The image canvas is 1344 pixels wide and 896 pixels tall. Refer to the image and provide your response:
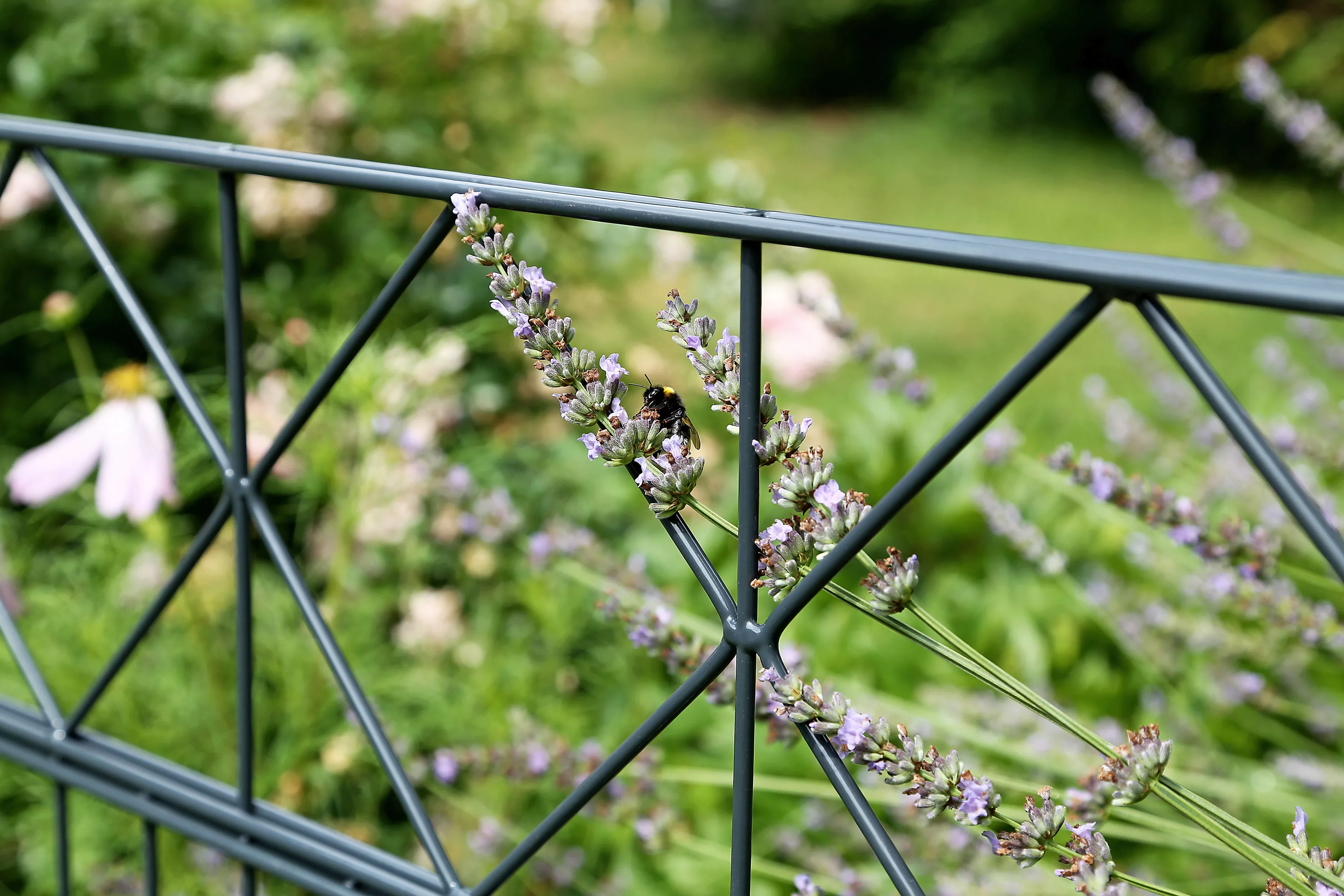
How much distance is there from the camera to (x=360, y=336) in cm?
67

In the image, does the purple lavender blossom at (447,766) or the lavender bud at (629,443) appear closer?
the lavender bud at (629,443)

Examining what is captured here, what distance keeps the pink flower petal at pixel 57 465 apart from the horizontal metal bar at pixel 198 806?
0.74 ft

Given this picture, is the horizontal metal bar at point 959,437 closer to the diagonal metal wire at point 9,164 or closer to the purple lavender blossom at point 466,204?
the purple lavender blossom at point 466,204

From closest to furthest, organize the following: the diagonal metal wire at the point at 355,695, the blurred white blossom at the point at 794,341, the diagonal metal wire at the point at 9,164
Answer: the diagonal metal wire at the point at 355,695
the diagonal metal wire at the point at 9,164
the blurred white blossom at the point at 794,341

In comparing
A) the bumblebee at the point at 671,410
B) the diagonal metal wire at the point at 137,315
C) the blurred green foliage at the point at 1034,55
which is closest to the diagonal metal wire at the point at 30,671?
the diagonal metal wire at the point at 137,315

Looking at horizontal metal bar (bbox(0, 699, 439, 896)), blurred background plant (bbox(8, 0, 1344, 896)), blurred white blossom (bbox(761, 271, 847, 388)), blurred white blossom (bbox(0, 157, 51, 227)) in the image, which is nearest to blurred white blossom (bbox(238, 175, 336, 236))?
blurred background plant (bbox(8, 0, 1344, 896))

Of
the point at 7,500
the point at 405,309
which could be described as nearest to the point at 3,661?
the point at 7,500

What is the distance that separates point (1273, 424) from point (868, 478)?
36.6 inches

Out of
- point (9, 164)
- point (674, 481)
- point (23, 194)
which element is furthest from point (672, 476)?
point (23, 194)

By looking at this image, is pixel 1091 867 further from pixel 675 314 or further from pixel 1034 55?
pixel 1034 55

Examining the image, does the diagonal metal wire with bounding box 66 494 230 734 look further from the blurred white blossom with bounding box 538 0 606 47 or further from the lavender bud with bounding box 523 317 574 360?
Answer: the blurred white blossom with bounding box 538 0 606 47

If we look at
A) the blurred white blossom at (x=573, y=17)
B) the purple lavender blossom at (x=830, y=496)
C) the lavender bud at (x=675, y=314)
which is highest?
the blurred white blossom at (x=573, y=17)

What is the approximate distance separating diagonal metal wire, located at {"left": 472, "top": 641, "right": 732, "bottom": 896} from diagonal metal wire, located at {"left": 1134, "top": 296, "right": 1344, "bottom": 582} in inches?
10.3

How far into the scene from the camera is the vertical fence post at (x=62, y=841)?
97cm
